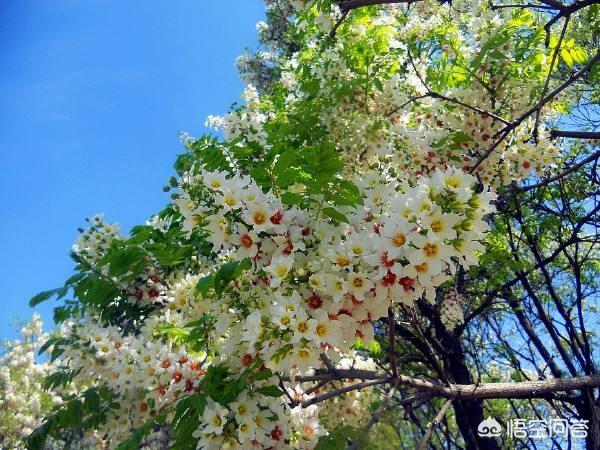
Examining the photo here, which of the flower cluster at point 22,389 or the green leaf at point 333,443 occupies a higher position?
the flower cluster at point 22,389

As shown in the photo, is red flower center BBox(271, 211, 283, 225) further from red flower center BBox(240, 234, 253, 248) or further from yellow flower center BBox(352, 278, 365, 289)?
yellow flower center BBox(352, 278, 365, 289)

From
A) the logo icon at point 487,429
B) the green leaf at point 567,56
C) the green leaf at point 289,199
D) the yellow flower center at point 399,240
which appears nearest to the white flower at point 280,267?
the green leaf at point 289,199

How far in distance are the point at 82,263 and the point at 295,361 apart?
2.68 meters

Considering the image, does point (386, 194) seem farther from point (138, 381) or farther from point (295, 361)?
point (138, 381)

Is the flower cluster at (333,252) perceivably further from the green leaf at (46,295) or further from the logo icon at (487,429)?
the logo icon at (487,429)

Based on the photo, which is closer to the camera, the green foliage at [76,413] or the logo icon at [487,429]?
the green foliage at [76,413]

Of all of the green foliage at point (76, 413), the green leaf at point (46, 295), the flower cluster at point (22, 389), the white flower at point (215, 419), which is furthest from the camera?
the flower cluster at point (22, 389)

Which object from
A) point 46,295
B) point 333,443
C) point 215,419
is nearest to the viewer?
point 215,419

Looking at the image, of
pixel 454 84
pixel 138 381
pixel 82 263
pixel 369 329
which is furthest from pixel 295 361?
pixel 454 84

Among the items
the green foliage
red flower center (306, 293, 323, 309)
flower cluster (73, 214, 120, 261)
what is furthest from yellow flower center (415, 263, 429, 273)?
flower cluster (73, 214, 120, 261)

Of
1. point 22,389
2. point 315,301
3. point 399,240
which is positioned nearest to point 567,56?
point 399,240

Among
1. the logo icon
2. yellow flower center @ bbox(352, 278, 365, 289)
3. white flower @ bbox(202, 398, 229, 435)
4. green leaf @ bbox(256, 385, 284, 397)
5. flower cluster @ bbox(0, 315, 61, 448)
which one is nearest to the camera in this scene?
yellow flower center @ bbox(352, 278, 365, 289)

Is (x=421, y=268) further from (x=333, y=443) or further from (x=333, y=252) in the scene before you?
(x=333, y=443)

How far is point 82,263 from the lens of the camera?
4207mm
